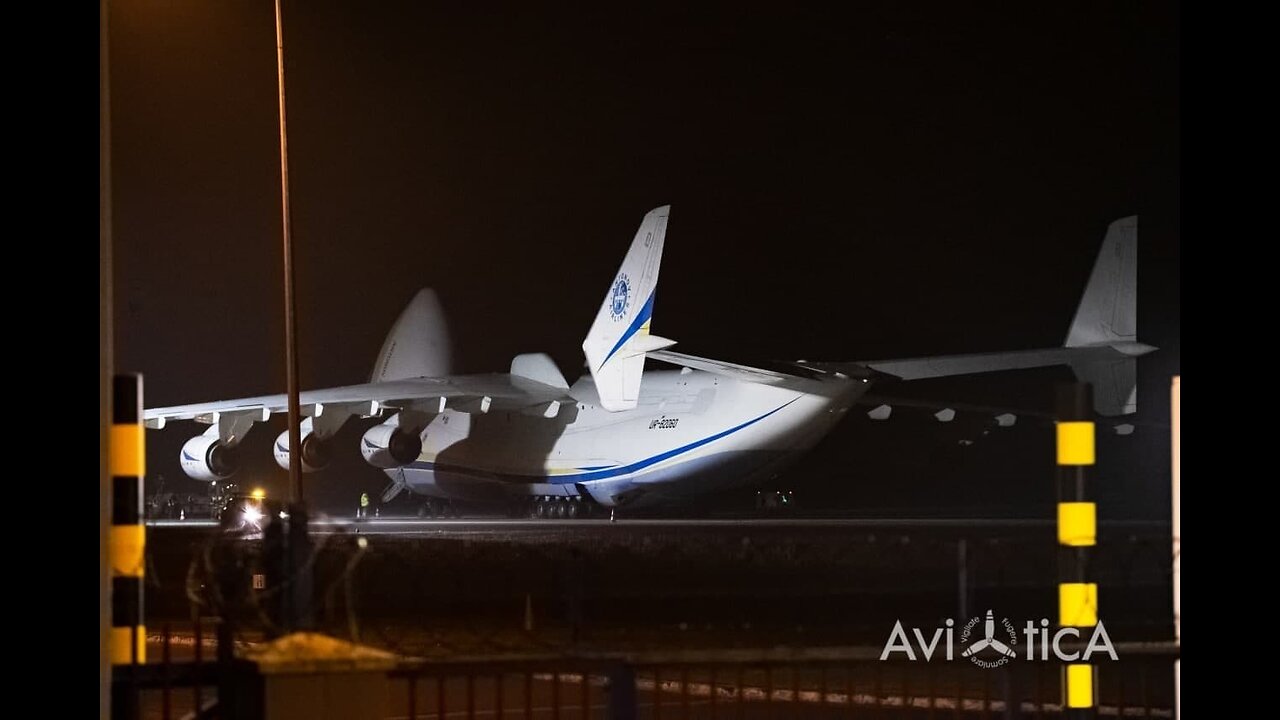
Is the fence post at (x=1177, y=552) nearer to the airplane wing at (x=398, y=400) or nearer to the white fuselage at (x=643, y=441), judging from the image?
the airplane wing at (x=398, y=400)

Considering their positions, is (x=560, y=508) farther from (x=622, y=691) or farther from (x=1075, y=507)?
(x=1075, y=507)

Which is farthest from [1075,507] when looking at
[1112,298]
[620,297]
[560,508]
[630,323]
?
[560,508]

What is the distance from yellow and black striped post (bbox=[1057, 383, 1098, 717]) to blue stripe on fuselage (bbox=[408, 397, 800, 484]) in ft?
69.2

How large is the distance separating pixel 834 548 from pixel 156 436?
1847 cm

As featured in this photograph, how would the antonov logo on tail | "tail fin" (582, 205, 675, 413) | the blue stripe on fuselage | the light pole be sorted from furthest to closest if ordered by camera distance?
the blue stripe on fuselage → the antonov logo on tail → "tail fin" (582, 205, 675, 413) → the light pole

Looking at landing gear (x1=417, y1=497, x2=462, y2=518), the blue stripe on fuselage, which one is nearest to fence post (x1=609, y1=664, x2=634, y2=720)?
the blue stripe on fuselage

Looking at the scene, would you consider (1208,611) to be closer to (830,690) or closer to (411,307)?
(830,690)

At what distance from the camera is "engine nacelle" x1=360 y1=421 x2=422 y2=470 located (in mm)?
27594

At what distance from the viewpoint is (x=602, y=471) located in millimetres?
28016

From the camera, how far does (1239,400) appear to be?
4.64m

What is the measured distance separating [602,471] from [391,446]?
400cm

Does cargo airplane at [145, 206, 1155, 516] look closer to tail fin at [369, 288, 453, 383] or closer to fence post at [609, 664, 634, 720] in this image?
tail fin at [369, 288, 453, 383]

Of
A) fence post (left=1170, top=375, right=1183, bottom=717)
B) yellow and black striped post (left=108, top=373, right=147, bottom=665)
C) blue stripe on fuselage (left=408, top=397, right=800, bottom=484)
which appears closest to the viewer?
yellow and black striped post (left=108, top=373, right=147, bottom=665)

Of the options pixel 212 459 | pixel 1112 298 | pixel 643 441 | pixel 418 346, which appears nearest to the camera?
pixel 1112 298
